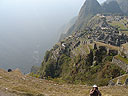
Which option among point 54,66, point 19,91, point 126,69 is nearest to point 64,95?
point 19,91

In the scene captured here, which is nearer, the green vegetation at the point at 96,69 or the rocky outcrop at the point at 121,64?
the rocky outcrop at the point at 121,64

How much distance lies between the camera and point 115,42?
214ft

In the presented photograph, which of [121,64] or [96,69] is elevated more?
[121,64]

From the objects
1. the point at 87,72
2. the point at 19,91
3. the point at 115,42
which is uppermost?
the point at 115,42

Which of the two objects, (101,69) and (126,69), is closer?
(126,69)

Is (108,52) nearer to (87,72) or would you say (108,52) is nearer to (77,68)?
(87,72)

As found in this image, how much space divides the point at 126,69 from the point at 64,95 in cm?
2336

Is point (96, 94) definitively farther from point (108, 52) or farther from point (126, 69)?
point (108, 52)

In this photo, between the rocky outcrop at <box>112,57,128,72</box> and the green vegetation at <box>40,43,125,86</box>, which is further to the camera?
the green vegetation at <box>40,43,125,86</box>

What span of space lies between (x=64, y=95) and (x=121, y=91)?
7.43m

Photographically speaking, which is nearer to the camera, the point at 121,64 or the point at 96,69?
the point at 121,64

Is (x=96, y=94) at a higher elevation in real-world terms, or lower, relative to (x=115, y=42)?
lower

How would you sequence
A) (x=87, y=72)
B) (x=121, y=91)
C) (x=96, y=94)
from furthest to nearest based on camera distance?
1. (x=87, y=72)
2. (x=121, y=91)
3. (x=96, y=94)

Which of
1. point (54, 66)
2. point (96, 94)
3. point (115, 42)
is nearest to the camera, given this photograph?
point (96, 94)
